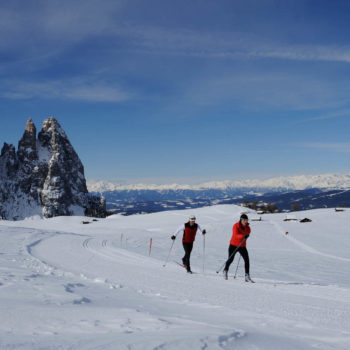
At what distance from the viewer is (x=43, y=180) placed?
18075 cm

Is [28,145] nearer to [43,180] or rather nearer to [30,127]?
[30,127]

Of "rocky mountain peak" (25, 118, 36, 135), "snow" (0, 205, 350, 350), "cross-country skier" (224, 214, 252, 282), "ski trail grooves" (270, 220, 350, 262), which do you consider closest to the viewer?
"snow" (0, 205, 350, 350)

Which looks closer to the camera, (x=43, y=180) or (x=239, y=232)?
(x=239, y=232)

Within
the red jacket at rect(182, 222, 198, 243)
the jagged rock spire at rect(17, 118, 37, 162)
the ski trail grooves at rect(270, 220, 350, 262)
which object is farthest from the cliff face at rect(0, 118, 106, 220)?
the red jacket at rect(182, 222, 198, 243)

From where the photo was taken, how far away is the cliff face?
173 metres

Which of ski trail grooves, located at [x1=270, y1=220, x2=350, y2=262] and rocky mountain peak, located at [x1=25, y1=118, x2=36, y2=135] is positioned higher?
rocky mountain peak, located at [x1=25, y1=118, x2=36, y2=135]

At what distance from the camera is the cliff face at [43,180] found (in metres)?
173

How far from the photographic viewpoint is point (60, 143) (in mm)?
191000

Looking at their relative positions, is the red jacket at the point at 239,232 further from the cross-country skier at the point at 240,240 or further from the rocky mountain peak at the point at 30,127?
the rocky mountain peak at the point at 30,127

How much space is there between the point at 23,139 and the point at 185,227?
191 m

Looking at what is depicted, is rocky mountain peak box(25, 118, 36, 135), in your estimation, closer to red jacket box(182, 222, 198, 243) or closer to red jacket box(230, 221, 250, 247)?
red jacket box(182, 222, 198, 243)

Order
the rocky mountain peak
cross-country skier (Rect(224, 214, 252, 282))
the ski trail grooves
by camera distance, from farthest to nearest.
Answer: the rocky mountain peak → the ski trail grooves → cross-country skier (Rect(224, 214, 252, 282))

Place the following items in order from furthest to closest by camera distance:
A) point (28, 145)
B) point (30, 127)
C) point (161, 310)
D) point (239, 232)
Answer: point (30, 127) → point (28, 145) → point (239, 232) → point (161, 310)

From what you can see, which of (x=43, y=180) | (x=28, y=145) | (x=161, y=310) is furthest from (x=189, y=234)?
(x=28, y=145)
